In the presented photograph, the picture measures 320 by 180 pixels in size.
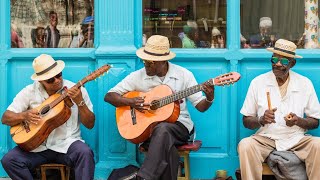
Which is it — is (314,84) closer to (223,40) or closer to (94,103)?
(223,40)

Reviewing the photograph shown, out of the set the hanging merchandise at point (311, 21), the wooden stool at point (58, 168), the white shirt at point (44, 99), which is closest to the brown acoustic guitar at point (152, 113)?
the white shirt at point (44, 99)

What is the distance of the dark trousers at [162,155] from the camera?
5.20 metres

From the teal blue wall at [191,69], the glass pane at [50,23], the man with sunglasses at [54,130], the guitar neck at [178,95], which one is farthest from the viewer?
the glass pane at [50,23]

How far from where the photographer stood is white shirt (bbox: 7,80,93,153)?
18.5 feet

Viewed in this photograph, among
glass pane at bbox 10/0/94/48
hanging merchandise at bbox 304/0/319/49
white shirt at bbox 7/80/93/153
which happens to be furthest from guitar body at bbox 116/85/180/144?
hanging merchandise at bbox 304/0/319/49

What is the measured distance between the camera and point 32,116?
5.47m

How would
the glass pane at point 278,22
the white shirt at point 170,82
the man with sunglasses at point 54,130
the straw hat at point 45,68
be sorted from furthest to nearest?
the glass pane at point 278,22
the white shirt at point 170,82
the straw hat at point 45,68
the man with sunglasses at point 54,130

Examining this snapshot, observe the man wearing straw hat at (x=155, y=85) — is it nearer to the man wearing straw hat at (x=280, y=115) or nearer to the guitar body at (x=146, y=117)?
the guitar body at (x=146, y=117)

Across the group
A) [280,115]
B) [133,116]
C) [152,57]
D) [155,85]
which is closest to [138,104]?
[133,116]

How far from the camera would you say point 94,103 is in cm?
623

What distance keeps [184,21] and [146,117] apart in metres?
1.38

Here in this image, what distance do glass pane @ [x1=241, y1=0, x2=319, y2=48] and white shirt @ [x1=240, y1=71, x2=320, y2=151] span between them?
2.28 ft

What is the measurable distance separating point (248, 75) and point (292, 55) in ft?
2.26

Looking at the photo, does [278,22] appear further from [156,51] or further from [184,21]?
[156,51]
